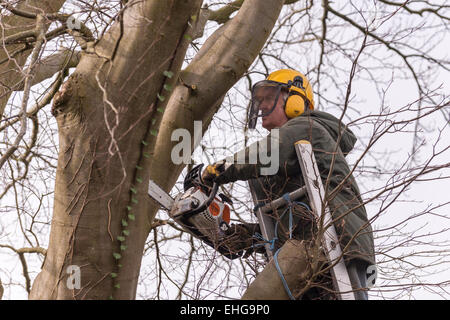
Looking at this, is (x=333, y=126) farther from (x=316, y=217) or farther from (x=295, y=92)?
(x=316, y=217)

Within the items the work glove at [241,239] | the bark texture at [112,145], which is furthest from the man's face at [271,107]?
the bark texture at [112,145]

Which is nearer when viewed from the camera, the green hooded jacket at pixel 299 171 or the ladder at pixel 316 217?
the ladder at pixel 316 217

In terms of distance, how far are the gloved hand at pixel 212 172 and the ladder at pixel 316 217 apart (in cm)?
39

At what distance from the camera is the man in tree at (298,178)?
3.50 m

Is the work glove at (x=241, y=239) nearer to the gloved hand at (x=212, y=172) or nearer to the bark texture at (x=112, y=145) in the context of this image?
the gloved hand at (x=212, y=172)

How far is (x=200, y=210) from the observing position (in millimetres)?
4289

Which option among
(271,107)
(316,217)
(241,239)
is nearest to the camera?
(316,217)

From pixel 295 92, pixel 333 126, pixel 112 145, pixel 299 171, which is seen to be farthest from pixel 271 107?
pixel 112 145

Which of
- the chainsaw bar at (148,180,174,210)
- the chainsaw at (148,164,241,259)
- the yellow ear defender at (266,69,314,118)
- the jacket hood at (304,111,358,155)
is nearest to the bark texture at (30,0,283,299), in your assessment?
the chainsaw bar at (148,180,174,210)

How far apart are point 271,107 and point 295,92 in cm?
22

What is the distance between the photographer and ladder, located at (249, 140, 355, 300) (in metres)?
3.50
